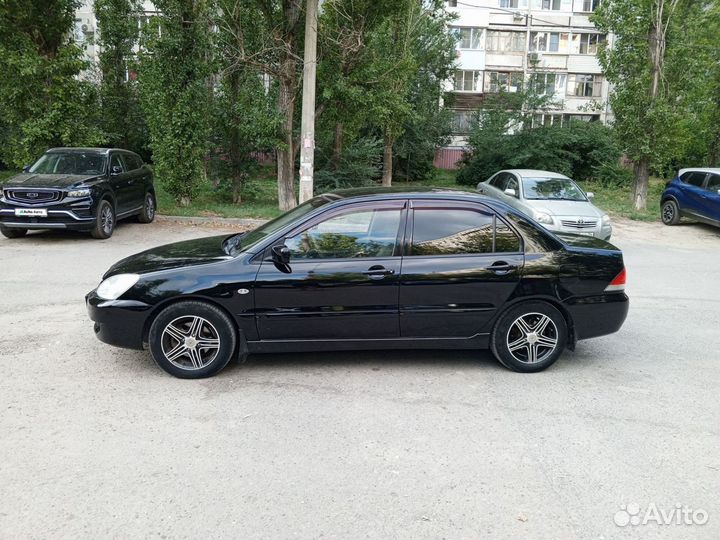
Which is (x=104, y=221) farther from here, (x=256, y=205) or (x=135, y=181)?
(x=256, y=205)

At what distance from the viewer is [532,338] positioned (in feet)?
17.1

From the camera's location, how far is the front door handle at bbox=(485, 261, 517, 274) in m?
5.09

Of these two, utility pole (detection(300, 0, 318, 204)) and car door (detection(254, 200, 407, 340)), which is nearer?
car door (detection(254, 200, 407, 340))

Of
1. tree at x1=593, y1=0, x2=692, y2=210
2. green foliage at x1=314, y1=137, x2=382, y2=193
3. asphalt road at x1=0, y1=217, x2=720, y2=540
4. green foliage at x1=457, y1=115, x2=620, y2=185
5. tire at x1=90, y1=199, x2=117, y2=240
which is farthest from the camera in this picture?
green foliage at x1=457, y1=115, x2=620, y2=185

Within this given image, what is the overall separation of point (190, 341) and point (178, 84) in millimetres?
11632

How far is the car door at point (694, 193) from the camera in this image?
1535 centimetres

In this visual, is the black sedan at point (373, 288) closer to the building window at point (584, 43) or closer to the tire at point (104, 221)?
the tire at point (104, 221)

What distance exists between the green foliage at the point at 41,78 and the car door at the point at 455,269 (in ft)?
43.6

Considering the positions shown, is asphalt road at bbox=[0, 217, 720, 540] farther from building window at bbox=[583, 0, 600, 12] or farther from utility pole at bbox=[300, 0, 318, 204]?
building window at bbox=[583, 0, 600, 12]

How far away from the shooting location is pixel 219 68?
50.5 ft

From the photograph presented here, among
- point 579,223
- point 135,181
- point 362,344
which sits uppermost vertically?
point 135,181

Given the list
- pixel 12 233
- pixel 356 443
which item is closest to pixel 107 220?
pixel 12 233

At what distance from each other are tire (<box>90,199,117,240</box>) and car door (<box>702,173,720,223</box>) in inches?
555

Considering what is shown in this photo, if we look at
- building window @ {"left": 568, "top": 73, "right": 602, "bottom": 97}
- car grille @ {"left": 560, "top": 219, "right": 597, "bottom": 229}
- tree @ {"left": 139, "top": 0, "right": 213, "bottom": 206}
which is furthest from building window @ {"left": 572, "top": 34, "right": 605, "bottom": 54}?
car grille @ {"left": 560, "top": 219, "right": 597, "bottom": 229}
